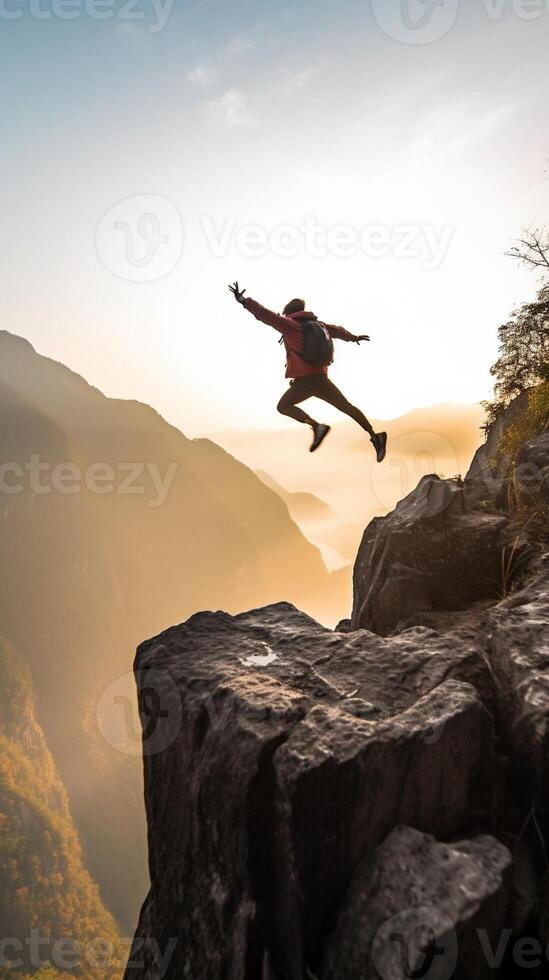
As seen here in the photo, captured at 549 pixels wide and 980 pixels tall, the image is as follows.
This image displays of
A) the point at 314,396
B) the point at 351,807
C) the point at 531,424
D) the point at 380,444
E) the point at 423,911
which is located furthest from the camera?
the point at 531,424

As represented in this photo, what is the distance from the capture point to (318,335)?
8320 mm

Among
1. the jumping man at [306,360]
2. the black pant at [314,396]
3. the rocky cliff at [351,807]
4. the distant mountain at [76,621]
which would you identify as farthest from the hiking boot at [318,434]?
the distant mountain at [76,621]

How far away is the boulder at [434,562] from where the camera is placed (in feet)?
26.2

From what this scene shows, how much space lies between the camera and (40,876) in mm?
101062

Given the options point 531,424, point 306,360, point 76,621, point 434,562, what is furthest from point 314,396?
point 76,621

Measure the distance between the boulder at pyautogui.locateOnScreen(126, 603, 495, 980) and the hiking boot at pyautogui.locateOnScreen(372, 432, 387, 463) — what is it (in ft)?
15.5

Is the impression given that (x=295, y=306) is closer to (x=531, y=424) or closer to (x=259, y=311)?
(x=259, y=311)

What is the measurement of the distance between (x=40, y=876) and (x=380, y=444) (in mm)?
132998

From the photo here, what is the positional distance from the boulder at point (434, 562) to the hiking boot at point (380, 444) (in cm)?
119

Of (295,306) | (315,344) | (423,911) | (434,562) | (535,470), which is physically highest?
(295,306)

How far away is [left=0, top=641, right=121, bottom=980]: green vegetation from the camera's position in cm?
9338

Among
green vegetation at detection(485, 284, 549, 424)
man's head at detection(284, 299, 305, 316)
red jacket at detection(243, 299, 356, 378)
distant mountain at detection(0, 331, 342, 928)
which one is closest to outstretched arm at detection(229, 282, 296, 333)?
red jacket at detection(243, 299, 356, 378)

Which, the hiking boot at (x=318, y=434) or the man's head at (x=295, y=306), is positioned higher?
the man's head at (x=295, y=306)

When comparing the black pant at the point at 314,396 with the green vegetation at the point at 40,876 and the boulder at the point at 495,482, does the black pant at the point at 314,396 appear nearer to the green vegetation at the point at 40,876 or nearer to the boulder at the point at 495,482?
the boulder at the point at 495,482
